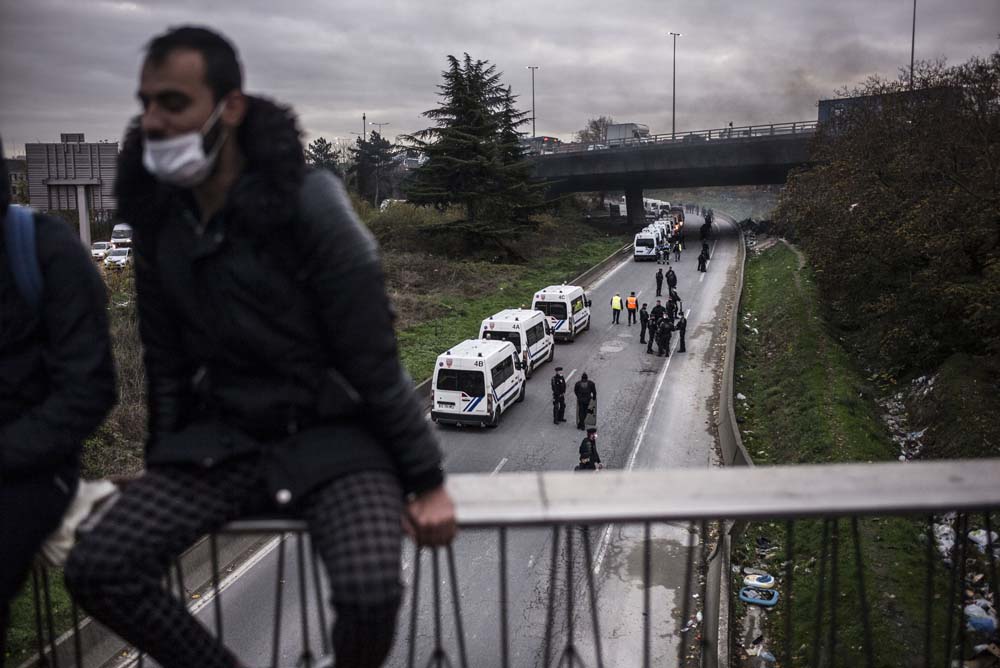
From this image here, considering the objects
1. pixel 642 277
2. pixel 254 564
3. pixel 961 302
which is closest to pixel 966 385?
pixel 961 302

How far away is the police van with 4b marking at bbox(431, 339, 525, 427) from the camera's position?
2423cm

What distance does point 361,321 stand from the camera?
266 cm

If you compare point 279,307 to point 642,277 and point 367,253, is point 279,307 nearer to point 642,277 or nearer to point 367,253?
point 367,253

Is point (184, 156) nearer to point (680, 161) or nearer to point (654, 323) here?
point (654, 323)

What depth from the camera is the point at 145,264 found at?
115 inches

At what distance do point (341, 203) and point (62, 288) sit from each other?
93cm

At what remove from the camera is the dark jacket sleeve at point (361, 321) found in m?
2.64

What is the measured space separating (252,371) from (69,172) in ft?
70.2

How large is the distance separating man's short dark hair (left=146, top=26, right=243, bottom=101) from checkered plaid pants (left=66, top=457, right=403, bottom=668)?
1.15 m

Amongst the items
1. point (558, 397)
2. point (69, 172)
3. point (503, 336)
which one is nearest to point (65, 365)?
point (69, 172)

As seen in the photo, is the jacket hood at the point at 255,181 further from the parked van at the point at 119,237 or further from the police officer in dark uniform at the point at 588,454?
the parked van at the point at 119,237

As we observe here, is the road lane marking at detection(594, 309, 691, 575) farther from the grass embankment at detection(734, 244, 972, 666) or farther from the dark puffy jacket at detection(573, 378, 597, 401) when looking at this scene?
the grass embankment at detection(734, 244, 972, 666)

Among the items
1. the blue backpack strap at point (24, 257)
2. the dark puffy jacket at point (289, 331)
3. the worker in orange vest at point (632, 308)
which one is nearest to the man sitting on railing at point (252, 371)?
the dark puffy jacket at point (289, 331)

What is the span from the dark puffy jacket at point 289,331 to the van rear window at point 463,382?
70.0 feet
